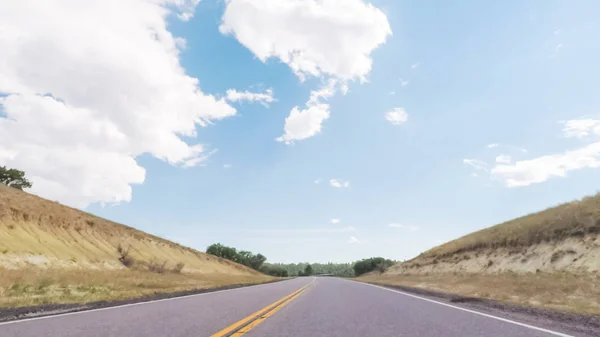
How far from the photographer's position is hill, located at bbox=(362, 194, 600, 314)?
17703mm

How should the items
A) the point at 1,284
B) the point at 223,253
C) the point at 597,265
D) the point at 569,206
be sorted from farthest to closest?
the point at 223,253, the point at 569,206, the point at 597,265, the point at 1,284

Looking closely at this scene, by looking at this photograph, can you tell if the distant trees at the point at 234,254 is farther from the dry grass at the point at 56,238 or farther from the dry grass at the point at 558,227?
the dry grass at the point at 558,227

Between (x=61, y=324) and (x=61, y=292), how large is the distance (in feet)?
41.1

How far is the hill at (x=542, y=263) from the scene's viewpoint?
58.1 ft

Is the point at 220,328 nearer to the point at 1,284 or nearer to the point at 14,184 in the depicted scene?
Answer: the point at 1,284

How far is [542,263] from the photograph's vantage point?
30156 mm

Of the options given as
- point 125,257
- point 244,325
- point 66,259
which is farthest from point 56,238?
point 244,325

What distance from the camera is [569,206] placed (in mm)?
36094

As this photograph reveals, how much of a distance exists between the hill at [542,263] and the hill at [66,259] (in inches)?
637

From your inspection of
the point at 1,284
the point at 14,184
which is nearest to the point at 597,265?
the point at 1,284

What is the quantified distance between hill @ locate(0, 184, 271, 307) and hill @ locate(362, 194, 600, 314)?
16.2 metres

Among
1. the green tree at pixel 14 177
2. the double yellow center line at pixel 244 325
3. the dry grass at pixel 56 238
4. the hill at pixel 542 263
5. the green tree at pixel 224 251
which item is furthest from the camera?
the green tree at pixel 224 251

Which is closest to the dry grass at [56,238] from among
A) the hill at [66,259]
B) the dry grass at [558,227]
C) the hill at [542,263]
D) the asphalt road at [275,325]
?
the hill at [66,259]

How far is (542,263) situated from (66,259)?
1294 inches
